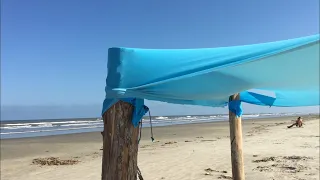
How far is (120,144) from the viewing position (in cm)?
360

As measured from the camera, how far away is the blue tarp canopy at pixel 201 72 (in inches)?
121

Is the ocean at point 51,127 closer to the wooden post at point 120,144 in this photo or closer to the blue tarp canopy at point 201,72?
the wooden post at point 120,144

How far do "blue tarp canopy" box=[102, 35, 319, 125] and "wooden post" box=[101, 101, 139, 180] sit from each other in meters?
0.10

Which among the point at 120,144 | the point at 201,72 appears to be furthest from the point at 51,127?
the point at 201,72

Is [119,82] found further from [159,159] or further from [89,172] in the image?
[159,159]

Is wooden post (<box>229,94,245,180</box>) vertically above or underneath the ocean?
above

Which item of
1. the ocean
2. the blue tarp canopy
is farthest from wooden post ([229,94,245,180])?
the ocean

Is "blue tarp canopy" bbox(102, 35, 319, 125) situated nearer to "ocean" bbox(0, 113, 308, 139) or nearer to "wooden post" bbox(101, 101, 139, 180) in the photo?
"wooden post" bbox(101, 101, 139, 180)

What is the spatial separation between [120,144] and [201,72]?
117 centimetres

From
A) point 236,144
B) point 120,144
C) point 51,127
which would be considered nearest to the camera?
point 120,144

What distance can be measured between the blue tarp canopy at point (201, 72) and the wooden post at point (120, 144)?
100 mm

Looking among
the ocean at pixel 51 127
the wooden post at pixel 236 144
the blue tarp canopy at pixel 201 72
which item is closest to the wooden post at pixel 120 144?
the blue tarp canopy at pixel 201 72

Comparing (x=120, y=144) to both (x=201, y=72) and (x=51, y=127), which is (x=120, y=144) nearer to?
(x=201, y=72)

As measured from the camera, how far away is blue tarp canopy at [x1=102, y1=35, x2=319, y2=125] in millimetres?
3072
